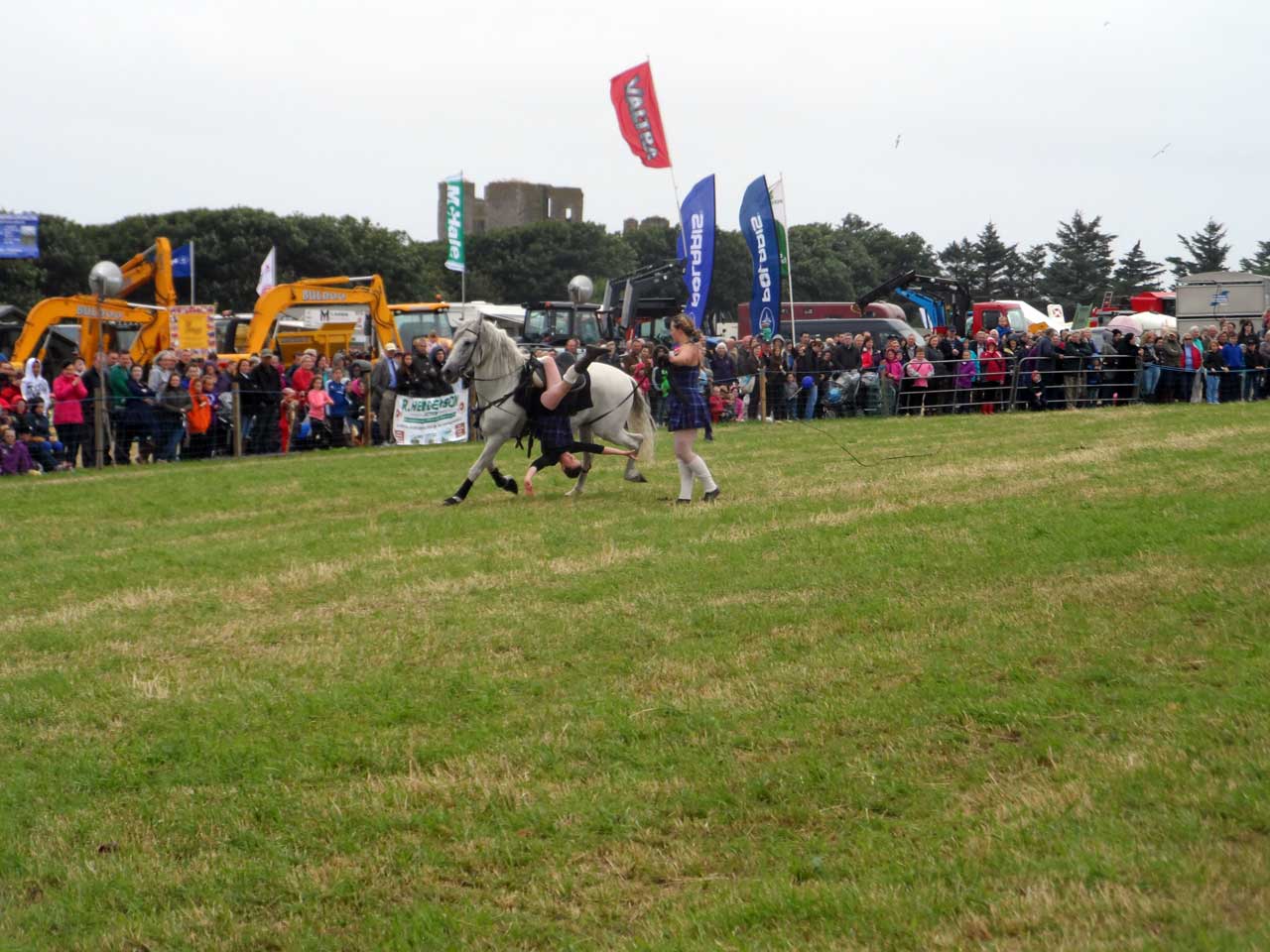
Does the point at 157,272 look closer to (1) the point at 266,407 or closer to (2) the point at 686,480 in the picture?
(1) the point at 266,407

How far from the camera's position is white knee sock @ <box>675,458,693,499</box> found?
13.6m

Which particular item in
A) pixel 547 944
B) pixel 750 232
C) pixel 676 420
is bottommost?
pixel 547 944

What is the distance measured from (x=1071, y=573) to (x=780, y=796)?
415 cm

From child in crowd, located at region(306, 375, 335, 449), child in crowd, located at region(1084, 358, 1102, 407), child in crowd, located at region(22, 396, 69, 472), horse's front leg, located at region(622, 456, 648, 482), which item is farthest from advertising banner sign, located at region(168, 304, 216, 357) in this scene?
child in crowd, located at region(1084, 358, 1102, 407)

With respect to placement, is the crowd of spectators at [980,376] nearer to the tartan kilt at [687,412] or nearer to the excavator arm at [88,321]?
the excavator arm at [88,321]

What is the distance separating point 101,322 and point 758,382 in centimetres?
1189

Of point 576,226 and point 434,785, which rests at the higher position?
point 576,226

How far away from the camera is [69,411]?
67.8 feet

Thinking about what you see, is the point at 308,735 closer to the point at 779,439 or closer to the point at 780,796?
the point at 780,796

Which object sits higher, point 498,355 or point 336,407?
point 498,355

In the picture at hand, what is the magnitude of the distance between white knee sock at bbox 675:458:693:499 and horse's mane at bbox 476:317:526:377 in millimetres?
2177

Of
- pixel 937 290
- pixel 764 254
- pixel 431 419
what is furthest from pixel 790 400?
pixel 937 290

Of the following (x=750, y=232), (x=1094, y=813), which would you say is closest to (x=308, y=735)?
(x=1094, y=813)

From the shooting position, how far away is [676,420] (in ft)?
44.4
